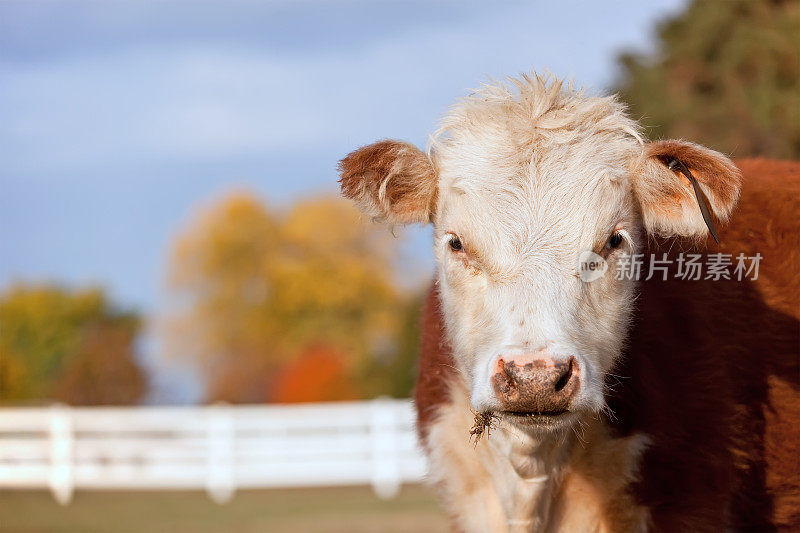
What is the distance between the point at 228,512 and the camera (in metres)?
13.2

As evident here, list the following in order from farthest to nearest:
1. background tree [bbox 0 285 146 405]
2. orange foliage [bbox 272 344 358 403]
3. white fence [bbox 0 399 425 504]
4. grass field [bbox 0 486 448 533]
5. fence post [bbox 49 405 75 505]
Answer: background tree [bbox 0 285 146 405]
orange foliage [bbox 272 344 358 403]
white fence [bbox 0 399 425 504]
fence post [bbox 49 405 75 505]
grass field [bbox 0 486 448 533]

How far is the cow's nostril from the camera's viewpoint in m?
3.56

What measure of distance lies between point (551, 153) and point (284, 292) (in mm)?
47410

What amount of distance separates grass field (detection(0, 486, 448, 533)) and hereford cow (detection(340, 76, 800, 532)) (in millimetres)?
6237

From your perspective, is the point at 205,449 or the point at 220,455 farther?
the point at 205,449

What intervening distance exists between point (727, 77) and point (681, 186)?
68.0 feet

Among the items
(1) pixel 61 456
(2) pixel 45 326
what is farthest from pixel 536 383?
(2) pixel 45 326

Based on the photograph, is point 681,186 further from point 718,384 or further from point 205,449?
point 205,449

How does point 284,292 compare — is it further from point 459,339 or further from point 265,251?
point 459,339

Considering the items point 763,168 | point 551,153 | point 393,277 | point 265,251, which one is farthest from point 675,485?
point 265,251

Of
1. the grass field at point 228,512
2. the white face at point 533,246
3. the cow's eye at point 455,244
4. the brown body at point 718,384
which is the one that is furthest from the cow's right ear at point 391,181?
the grass field at point 228,512

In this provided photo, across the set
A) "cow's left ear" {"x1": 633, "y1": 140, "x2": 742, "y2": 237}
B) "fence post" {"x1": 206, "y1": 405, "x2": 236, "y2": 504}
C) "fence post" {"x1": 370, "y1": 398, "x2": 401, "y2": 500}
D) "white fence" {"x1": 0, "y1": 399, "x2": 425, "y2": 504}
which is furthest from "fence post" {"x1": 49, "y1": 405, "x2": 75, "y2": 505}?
"cow's left ear" {"x1": 633, "y1": 140, "x2": 742, "y2": 237}

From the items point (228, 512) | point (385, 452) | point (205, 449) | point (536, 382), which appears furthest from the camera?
point (385, 452)

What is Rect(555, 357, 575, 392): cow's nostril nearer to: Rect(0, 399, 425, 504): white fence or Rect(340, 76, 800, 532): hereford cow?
Rect(340, 76, 800, 532): hereford cow
